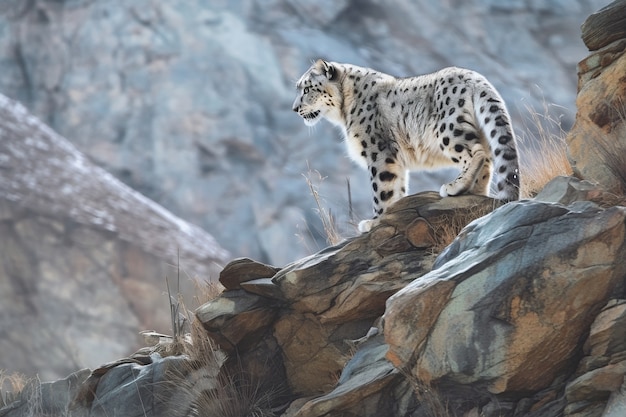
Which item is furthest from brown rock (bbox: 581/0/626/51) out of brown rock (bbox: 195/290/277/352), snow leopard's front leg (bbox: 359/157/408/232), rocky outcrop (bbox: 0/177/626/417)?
brown rock (bbox: 195/290/277/352)

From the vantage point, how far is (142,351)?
28.4 ft

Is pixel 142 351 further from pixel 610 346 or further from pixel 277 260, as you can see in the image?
pixel 277 260

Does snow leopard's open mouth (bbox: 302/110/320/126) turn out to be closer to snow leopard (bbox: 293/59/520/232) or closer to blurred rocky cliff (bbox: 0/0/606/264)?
snow leopard (bbox: 293/59/520/232)

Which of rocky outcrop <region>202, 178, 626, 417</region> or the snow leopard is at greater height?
the snow leopard

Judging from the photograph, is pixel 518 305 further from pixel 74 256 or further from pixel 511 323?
pixel 74 256

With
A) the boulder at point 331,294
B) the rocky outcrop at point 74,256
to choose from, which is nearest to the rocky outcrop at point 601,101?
the boulder at point 331,294

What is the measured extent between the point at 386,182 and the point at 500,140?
1.43m

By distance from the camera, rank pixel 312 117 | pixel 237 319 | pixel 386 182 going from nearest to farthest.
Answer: pixel 237 319, pixel 386 182, pixel 312 117

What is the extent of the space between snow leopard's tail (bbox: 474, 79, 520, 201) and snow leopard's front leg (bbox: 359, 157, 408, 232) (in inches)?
41.6

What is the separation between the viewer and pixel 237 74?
Answer: 99.0 ft

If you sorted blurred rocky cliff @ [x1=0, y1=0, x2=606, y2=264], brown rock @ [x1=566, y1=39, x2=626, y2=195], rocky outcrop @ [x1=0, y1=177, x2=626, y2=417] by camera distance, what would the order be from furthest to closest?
1. blurred rocky cliff @ [x1=0, y1=0, x2=606, y2=264]
2. brown rock @ [x1=566, y1=39, x2=626, y2=195]
3. rocky outcrop @ [x1=0, y1=177, x2=626, y2=417]

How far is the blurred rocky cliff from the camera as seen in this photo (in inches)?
1147

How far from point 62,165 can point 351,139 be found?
2151cm

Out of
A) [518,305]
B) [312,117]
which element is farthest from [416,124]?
[518,305]
